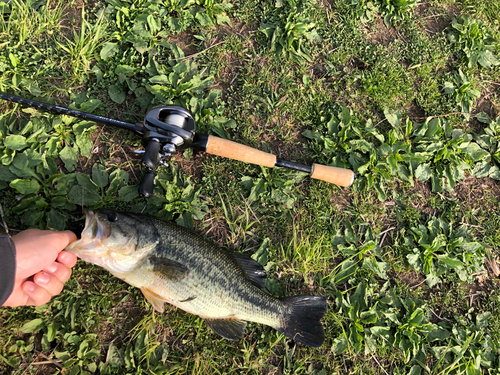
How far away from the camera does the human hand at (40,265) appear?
113 inches

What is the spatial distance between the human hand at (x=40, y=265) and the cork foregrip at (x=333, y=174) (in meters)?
2.55

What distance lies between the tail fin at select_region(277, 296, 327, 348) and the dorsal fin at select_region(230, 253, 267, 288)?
298 millimetres

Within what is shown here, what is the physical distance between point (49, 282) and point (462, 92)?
543 centimetres

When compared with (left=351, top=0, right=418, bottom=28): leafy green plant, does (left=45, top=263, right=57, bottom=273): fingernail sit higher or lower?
lower

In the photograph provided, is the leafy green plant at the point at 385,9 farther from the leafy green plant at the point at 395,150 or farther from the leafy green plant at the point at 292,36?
the leafy green plant at the point at 395,150

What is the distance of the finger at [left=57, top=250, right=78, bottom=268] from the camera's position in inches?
122

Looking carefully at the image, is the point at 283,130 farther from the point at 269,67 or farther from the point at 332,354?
the point at 332,354

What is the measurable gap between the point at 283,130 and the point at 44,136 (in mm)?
2625

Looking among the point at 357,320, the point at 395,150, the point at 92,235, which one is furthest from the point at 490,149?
the point at 92,235

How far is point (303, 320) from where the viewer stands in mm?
3484

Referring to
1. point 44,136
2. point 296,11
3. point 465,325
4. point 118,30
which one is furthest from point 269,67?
point 465,325

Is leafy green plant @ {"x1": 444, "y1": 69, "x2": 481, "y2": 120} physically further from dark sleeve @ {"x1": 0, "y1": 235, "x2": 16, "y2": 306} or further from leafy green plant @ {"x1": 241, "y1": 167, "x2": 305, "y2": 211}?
dark sleeve @ {"x1": 0, "y1": 235, "x2": 16, "y2": 306}

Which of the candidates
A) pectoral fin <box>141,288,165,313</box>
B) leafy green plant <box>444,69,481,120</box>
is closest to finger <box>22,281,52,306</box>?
pectoral fin <box>141,288,165,313</box>

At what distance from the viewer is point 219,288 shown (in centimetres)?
314
